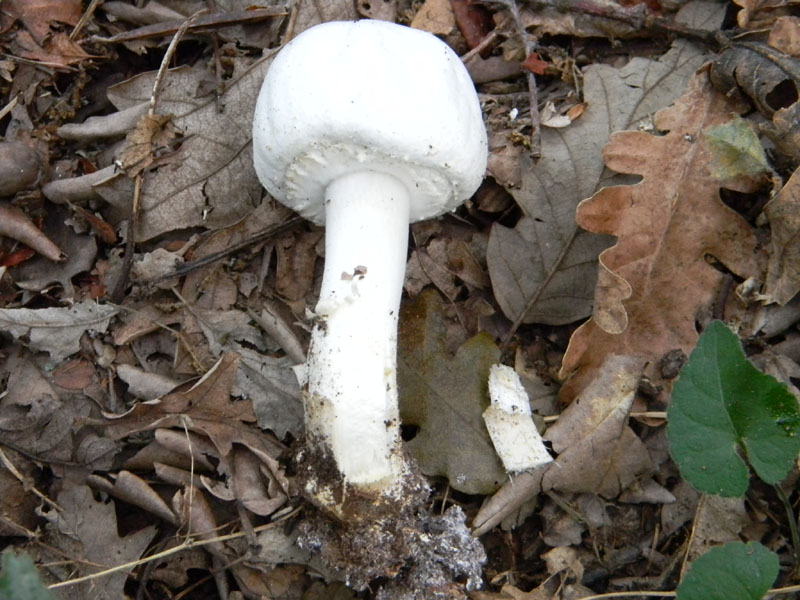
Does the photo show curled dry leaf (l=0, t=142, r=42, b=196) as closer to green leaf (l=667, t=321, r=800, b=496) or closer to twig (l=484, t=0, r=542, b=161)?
twig (l=484, t=0, r=542, b=161)

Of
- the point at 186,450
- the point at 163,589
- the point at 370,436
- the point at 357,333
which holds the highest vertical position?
the point at 357,333

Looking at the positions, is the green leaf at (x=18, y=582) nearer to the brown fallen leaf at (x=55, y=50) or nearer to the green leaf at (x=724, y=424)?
the green leaf at (x=724, y=424)

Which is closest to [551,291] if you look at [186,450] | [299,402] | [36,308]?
[299,402]

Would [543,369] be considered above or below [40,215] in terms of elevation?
below

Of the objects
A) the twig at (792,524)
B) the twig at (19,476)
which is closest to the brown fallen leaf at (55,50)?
the twig at (19,476)

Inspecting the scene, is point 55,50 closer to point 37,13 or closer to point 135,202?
point 37,13

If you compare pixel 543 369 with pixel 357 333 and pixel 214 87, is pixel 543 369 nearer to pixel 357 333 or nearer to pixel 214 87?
pixel 357 333
